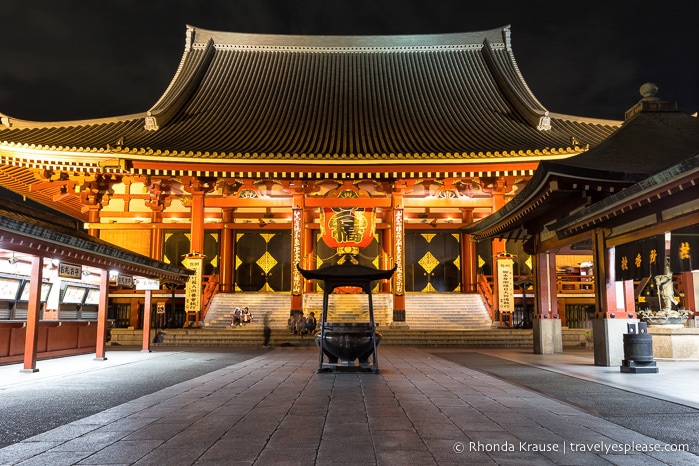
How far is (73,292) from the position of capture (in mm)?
13148

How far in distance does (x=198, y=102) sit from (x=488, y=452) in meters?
→ 21.1

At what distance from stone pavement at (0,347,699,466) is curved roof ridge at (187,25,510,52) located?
811 inches

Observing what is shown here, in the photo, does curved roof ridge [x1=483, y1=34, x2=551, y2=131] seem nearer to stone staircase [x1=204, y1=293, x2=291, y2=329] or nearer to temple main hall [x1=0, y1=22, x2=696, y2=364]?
temple main hall [x1=0, y1=22, x2=696, y2=364]

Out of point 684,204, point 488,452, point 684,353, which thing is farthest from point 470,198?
point 488,452

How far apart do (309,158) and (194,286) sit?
219 inches

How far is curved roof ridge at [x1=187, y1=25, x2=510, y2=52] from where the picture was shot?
25922mm

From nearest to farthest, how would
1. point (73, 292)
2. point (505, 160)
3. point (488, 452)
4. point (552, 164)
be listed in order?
point (488, 452) → point (552, 164) → point (73, 292) → point (505, 160)

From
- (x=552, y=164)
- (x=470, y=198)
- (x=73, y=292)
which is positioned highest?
(x=470, y=198)

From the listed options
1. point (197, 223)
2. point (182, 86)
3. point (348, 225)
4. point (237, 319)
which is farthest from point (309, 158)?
point (182, 86)

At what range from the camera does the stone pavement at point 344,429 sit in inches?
166

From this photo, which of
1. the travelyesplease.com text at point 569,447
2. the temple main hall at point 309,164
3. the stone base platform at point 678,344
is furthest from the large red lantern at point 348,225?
the travelyesplease.com text at point 569,447

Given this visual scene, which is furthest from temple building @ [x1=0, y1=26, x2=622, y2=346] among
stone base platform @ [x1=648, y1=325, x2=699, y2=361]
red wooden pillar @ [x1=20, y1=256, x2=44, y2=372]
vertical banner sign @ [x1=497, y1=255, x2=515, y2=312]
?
red wooden pillar @ [x1=20, y1=256, x2=44, y2=372]

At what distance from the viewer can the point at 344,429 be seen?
5156 millimetres

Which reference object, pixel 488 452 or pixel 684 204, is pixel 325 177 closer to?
pixel 684 204
